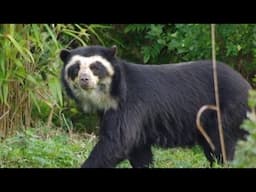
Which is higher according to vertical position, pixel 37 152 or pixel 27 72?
pixel 27 72

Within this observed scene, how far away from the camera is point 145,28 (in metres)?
10.4

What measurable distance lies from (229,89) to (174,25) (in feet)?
8.89

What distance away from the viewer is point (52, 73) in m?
8.45

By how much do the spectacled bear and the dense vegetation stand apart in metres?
0.48

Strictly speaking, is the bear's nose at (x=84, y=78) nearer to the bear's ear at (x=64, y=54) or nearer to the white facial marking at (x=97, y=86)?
the white facial marking at (x=97, y=86)

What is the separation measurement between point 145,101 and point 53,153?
1.09 metres

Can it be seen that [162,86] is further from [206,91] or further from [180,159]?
[180,159]

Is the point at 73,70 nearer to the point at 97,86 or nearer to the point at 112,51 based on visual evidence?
the point at 97,86

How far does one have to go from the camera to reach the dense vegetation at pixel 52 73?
7.66m

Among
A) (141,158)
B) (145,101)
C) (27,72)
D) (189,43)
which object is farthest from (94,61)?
(189,43)

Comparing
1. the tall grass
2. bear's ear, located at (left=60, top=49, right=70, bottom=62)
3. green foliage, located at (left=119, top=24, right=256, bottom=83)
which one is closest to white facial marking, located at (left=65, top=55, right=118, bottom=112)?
bear's ear, located at (left=60, top=49, right=70, bottom=62)

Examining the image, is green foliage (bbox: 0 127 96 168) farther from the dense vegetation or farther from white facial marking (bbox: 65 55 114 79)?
white facial marking (bbox: 65 55 114 79)

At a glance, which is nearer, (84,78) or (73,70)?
(84,78)

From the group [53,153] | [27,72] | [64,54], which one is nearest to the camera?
[64,54]
